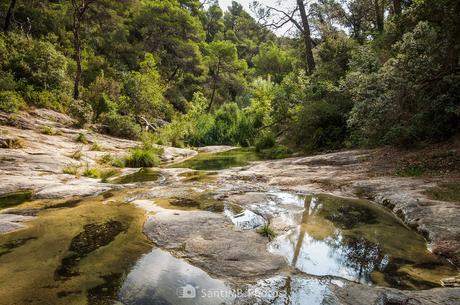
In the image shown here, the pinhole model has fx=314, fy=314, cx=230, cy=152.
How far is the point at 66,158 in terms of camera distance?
8320 mm

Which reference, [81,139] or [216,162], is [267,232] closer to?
[216,162]

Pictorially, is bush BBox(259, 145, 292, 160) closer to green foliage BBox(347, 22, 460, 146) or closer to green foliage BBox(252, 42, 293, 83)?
green foliage BBox(347, 22, 460, 146)

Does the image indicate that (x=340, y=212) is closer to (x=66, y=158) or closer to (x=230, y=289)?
(x=230, y=289)

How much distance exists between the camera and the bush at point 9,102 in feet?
37.4

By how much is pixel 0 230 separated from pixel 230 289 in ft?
9.48

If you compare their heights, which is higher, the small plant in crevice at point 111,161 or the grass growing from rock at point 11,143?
the grass growing from rock at point 11,143

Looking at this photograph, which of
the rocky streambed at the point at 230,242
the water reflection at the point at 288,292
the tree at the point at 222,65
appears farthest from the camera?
the tree at the point at 222,65

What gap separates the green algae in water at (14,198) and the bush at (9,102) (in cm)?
770

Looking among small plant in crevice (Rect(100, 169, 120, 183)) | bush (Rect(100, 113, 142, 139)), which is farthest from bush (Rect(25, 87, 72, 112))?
small plant in crevice (Rect(100, 169, 120, 183))

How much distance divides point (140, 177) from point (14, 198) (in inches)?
102

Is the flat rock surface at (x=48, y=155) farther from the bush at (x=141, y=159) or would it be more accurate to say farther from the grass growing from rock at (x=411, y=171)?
the grass growing from rock at (x=411, y=171)

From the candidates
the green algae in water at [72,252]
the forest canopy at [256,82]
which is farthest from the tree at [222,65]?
the green algae in water at [72,252]

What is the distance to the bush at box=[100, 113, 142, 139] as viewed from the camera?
14.8 m

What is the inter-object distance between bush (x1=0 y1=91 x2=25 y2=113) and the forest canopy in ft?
0.16
